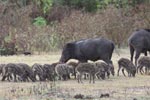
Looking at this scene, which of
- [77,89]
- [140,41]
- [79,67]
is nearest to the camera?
[77,89]

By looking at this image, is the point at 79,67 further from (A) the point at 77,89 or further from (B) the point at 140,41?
(B) the point at 140,41

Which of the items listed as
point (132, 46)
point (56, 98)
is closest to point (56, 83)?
point (56, 98)

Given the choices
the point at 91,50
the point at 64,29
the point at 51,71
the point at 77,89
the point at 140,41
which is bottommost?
the point at 77,89

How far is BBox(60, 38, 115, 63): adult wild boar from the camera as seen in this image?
20297 mm

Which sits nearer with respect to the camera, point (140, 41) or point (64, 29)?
point (140, 41)

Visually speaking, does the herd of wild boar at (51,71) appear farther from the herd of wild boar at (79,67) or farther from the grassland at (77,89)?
the grassland at (77,89)

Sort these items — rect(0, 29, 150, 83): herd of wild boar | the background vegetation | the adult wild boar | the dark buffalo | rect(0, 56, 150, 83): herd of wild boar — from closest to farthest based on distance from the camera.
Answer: rect(0, 56, 150, 83): herd of wild boar → rect(0, 29, 150, 83): herd of wild boar → the adult wild boar → the dark buffalo → the background vegetation

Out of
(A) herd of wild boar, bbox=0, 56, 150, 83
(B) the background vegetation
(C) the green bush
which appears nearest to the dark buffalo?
(A) herd of wild boar, bbox=0, 56, 150, 83

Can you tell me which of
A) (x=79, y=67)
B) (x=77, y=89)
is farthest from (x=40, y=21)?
(x=77, y=89)

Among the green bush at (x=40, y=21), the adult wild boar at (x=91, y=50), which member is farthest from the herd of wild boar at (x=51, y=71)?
the green bush at (x=40, y=21)

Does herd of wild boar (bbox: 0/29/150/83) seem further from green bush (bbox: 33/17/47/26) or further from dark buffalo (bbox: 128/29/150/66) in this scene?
green bush (bbox: 33/17/47/26)

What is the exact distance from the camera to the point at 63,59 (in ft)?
69.2

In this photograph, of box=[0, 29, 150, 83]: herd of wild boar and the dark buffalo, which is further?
the dark buffalo

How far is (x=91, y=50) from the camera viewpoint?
2058 centimetres
